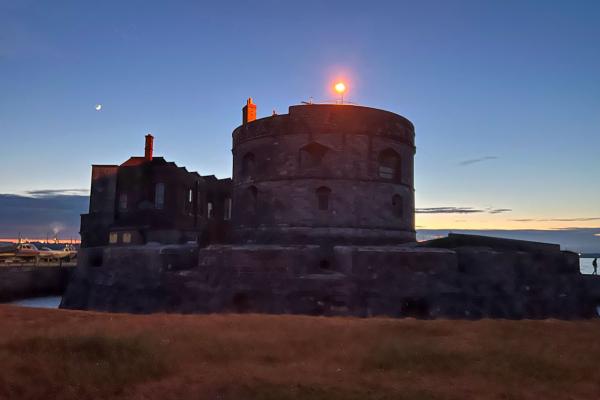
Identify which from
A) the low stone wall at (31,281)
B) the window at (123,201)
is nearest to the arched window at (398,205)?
the window at (123,201)

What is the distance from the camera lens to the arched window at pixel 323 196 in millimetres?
19234

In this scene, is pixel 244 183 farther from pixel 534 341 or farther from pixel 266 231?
pixel 534 341

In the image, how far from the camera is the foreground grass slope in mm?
6457

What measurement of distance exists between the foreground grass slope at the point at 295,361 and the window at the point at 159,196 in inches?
862

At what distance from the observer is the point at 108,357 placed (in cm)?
767

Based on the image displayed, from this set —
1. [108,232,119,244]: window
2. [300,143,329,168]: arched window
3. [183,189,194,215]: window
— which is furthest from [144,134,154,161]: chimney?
[300,143,329,168]: arched window

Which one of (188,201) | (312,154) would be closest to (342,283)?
(312,154)

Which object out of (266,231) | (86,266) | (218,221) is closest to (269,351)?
(266,231)

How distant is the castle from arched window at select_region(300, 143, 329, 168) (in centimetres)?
6

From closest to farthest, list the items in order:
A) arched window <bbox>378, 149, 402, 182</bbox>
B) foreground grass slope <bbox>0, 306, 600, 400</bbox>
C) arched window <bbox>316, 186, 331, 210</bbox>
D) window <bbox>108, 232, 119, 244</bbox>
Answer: foreground grass slope <bbox>0, 306, 600, 400</bbox> → arched window <bbox>316, 186, 331, 210</bbox> → arched window <bbox>378, 149, 402, 182</bbox> → window <bbox>108, 232, 119, 244</bbox>

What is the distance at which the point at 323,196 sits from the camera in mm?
19359

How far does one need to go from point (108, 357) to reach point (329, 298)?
24.7 ft

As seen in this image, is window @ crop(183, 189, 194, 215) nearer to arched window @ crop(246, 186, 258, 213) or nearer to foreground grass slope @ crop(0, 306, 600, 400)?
arched window @ crop(246, 186, 258, 213)

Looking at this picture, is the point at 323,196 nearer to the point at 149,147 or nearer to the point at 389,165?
the point at 389,165
